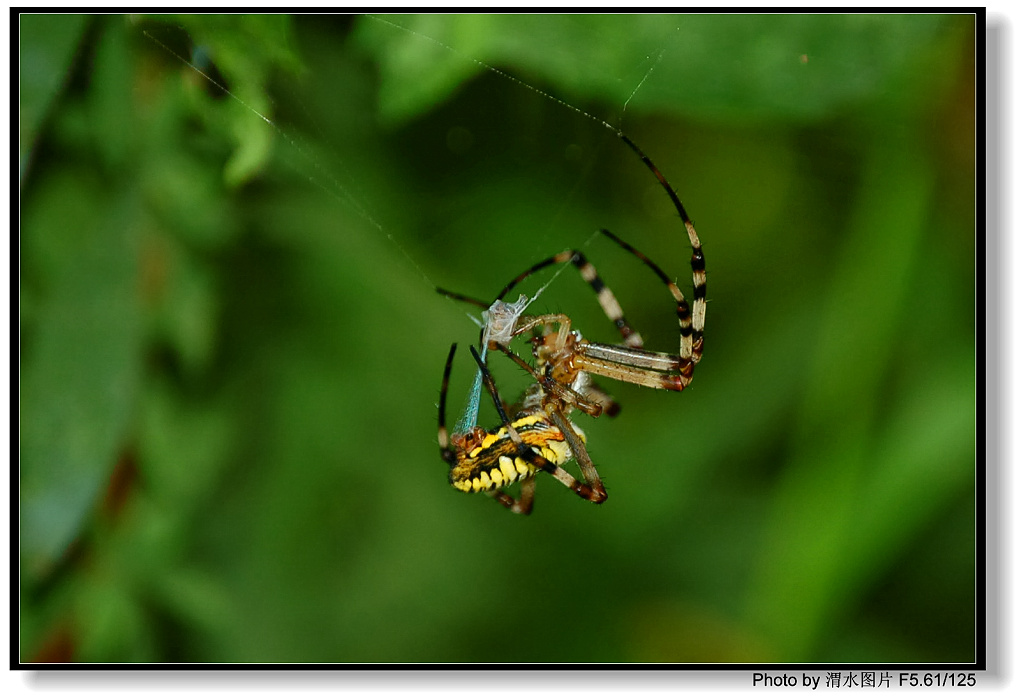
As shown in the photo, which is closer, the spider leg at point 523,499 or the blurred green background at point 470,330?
the blurred green background at point 470,330

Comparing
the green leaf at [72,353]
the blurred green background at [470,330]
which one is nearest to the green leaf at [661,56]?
the blurred green background at [470,330]

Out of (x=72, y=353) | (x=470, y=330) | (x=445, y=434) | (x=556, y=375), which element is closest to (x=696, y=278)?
(x=556, y=375)

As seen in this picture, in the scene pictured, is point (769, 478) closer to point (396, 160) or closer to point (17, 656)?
point (396, 160)

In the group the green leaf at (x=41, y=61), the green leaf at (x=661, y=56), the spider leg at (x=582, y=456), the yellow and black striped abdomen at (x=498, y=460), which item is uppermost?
the green leaf at (x=661, y=56)

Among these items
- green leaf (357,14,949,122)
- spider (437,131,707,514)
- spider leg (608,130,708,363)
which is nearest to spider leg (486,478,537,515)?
spider (437,131,707,514)

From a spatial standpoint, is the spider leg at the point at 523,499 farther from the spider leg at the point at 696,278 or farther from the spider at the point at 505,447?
the spider leg at the point at 696,278

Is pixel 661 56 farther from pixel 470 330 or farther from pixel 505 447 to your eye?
pixel 505 447

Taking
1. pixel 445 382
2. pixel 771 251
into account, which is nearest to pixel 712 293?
pixel 771 251
